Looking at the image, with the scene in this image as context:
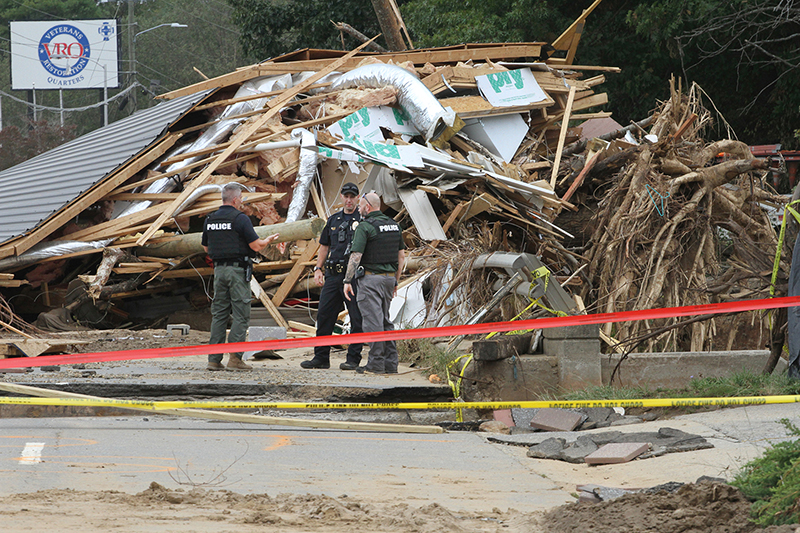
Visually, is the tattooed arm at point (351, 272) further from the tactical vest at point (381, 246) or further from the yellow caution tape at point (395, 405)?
the yellow caution tape at point (395, 405)

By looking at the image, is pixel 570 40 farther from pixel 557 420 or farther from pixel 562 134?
pixel 557 420

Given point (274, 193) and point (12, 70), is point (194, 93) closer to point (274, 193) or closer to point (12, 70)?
point (274, 193)

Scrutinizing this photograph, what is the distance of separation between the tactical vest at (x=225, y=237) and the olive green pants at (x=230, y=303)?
14 centimetres

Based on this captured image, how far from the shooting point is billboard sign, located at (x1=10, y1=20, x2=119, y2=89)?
146 feet

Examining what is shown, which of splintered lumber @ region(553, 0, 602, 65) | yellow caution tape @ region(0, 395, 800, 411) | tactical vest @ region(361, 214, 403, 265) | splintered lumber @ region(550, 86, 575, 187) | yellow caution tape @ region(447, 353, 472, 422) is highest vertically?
splintered lumber @ region(553, 0, 602, 65)

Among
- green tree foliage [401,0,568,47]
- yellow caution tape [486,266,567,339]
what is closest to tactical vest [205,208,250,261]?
yellow caution tape [486,266,567,339]

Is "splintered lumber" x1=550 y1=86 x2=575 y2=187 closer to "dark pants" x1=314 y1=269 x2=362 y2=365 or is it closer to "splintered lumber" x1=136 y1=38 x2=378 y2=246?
"splintered lumber" x1=136 y1=38 x2=378 y2=246

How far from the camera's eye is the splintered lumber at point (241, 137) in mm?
11625

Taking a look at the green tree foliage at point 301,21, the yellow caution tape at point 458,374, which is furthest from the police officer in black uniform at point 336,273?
the green tree foliage at point 301,21

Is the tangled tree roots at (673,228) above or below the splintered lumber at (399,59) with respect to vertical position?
below

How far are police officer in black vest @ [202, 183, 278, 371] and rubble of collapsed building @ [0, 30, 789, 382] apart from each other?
2563mm

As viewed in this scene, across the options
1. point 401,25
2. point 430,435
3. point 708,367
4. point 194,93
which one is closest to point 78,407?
point 430,435

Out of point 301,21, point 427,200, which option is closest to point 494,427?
point 427,200

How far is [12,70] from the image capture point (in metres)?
44.4
